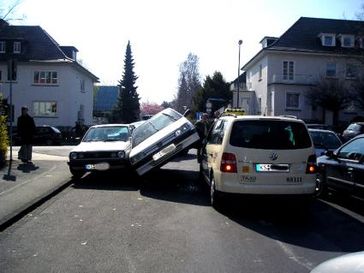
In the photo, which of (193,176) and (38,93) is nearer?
(193,176)

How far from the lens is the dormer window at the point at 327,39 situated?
5419 cm

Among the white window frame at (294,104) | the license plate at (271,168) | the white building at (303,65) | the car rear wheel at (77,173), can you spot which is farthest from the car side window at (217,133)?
the white window frame at (294,104)

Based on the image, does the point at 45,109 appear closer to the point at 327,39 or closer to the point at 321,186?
the point at 327,39

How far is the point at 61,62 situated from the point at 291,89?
22198 mm

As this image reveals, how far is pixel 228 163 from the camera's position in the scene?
9078mm

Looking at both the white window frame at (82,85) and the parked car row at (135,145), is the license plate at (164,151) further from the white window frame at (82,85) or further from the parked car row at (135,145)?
the white window frame at (82,85)

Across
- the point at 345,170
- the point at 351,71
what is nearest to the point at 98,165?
the point at 345,170

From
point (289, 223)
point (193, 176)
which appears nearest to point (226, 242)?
point (289, 223)

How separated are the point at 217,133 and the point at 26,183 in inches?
177

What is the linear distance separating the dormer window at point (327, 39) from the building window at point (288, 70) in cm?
444

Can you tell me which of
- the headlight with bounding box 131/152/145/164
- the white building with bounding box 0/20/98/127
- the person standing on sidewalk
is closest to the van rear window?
→ the headlight with bounding box 131/152/145/164

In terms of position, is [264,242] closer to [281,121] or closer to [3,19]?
[281,121]

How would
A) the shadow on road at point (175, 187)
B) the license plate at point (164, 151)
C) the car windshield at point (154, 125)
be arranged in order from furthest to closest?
the car windshield at point (154, 125)
the license plate at point (164, 151)
the shadow on road at point (175, 187)

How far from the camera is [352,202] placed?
10852mm
